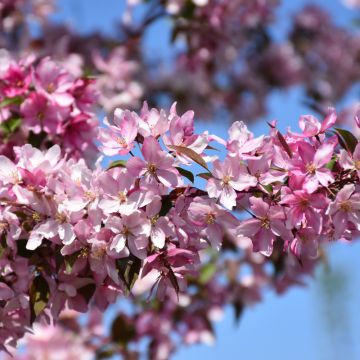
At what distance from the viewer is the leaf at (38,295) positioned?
1498mm

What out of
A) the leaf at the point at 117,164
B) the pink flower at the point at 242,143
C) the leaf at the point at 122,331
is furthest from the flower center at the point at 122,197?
the leaf at the point at 122,331

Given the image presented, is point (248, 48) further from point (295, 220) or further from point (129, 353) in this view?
point (295, 220)

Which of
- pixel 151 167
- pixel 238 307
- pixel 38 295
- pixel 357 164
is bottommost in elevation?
pixel 38 295

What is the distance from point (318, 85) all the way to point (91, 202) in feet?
10.7

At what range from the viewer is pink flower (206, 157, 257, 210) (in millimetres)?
1359

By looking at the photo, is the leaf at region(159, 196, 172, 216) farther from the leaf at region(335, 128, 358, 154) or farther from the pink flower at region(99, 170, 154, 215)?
the leaf at region(335, 128, 358, 154)

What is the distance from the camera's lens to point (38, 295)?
150cm

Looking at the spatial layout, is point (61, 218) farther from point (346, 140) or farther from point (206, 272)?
point (206, 272)

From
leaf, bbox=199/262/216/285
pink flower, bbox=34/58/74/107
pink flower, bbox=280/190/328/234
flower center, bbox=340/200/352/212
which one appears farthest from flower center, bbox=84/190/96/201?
leaf, bbox=199/262/216/285

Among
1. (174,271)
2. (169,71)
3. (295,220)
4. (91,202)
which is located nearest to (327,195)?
(295,220)

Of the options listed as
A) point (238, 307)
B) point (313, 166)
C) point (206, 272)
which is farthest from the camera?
point (238, 307)

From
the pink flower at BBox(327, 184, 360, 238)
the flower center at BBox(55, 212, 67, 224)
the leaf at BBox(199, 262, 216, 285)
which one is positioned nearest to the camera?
the pink flower at BBox(327, 184, 360, 238)

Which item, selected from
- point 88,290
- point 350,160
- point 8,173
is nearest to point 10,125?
point 8,173

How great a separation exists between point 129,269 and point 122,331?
1.77 meters
